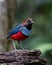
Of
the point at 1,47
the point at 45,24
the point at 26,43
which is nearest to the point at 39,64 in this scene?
the point at 1,47

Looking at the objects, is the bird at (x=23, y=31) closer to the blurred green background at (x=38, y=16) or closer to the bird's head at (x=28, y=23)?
the bird's head at (x=28, y=23)

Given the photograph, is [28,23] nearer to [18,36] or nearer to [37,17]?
[18,36]

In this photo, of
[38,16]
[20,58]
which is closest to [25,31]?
[20,58]

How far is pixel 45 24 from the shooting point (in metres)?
11.2

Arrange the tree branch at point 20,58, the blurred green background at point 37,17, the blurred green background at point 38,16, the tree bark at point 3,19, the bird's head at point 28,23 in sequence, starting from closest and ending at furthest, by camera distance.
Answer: the tree branch at point 20,58 < the bird's head at point 28,23 < the tree bark at point 3,19 < the blurred green background at point 37,17 < the blurred green background at point 38,16

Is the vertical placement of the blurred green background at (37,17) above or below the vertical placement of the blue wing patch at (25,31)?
above

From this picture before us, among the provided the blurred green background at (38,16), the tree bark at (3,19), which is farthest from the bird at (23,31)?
the blurred green background at (38,16)

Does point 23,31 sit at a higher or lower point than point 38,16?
lower

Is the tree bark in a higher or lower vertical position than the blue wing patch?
higher

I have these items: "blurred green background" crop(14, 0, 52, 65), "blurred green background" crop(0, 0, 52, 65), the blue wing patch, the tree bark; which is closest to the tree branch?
the blue wing patch

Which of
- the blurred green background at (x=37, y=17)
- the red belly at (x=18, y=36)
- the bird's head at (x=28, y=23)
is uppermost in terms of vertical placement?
the blurred green background at (x=37, y=17)

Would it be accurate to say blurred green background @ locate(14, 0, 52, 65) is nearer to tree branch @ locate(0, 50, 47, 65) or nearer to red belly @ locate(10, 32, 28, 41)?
red belly @ locate(10, 32, 28, 41)

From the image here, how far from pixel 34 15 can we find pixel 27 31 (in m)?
6.52

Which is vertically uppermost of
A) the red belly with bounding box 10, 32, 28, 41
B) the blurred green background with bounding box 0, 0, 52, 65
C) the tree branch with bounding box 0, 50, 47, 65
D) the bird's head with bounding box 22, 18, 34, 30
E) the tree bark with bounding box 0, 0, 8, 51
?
the blurred green background with bounding box 0, 0, 52, 65
